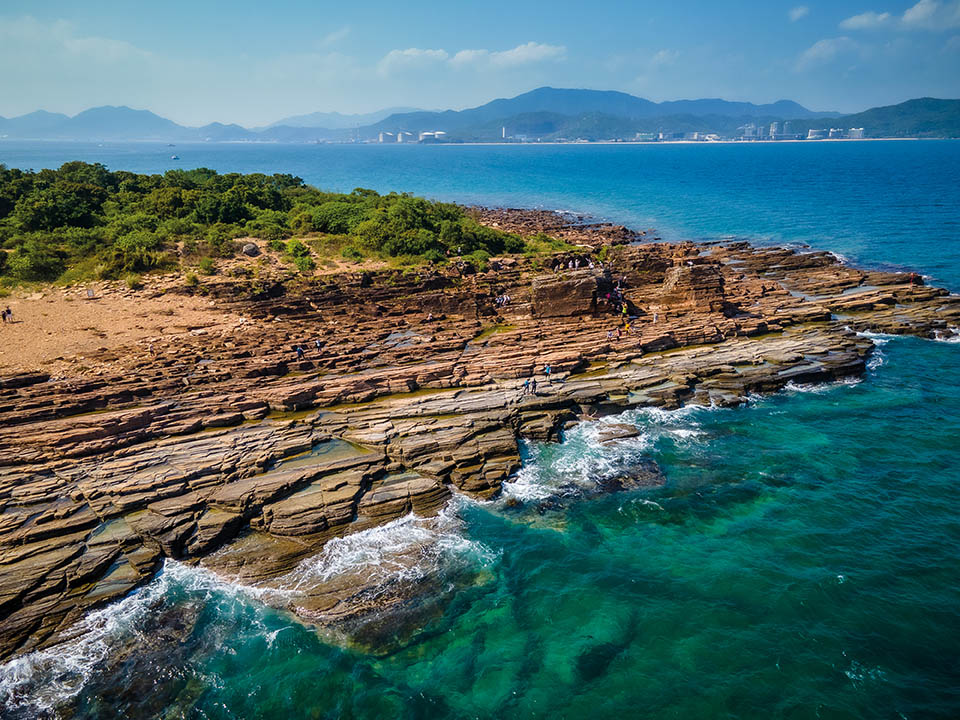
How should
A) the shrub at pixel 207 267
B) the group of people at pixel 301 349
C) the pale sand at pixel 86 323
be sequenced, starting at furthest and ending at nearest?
the shrub at pixel 207 267
the group of people at pixel 301 349
the pale sand at pixel 86 323

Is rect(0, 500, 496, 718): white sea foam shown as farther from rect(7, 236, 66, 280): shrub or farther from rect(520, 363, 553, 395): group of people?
rect(7, 236, 66, 280): shrub

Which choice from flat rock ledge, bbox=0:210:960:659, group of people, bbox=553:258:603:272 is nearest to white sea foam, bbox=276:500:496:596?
flat rock ledge, bbox=0:210:960:659

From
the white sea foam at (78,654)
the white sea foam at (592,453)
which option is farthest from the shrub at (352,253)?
the white sea foam at (78,654)

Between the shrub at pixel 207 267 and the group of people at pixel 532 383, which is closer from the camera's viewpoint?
the group of people at pixel 532 383

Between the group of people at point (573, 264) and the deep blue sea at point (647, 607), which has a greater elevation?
the group of people at point (573, 264)

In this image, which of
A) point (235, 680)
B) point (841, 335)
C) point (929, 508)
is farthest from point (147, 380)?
point (841, 335)

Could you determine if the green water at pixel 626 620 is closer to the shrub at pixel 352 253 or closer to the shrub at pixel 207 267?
the shrub at pixel 207 267
